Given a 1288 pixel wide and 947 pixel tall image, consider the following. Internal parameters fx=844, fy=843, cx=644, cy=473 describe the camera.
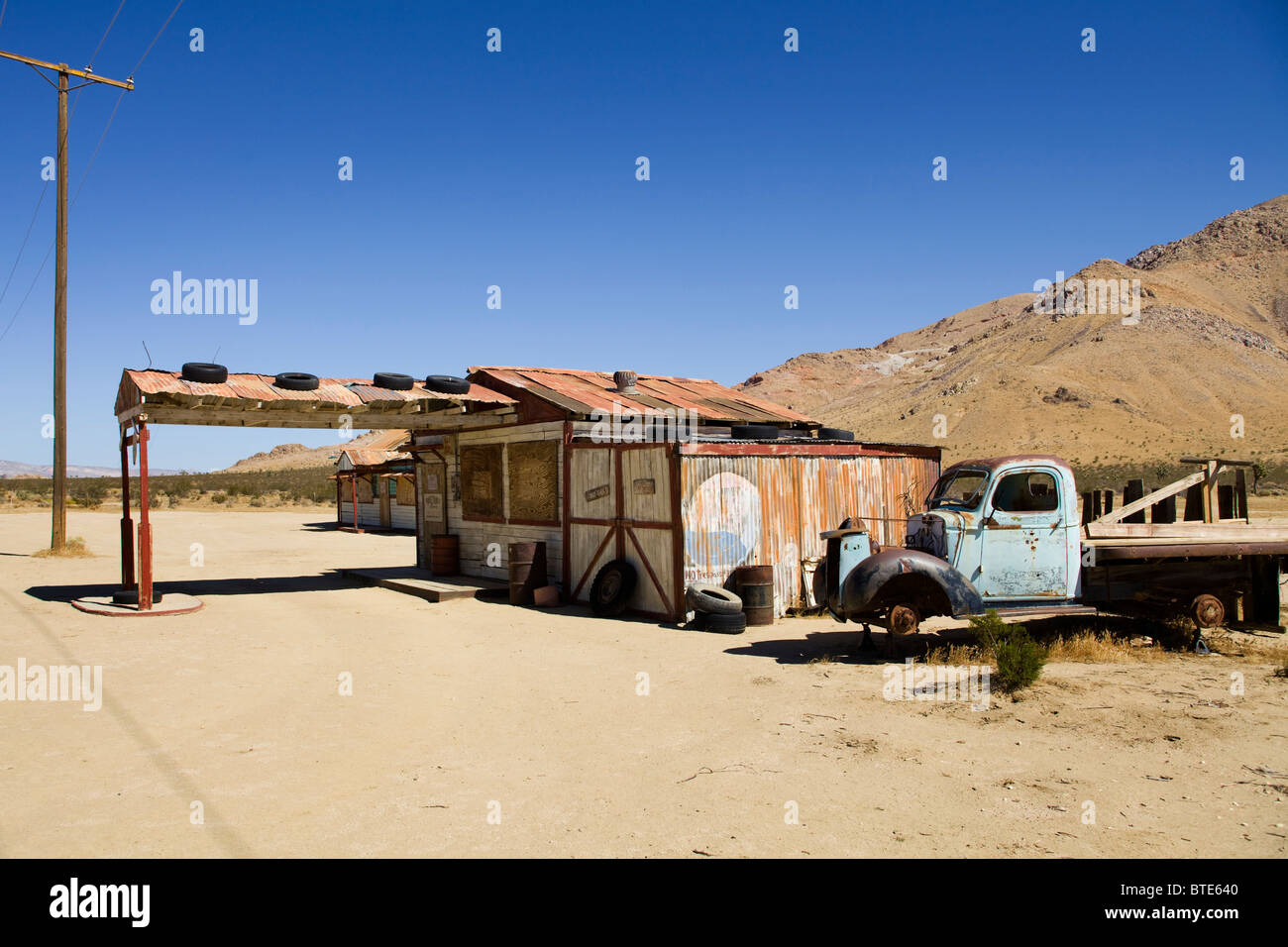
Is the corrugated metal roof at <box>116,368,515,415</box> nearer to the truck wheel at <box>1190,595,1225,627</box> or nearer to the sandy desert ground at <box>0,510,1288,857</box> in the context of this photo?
the sandy desert ground at <box>0,510,1288,857</box>

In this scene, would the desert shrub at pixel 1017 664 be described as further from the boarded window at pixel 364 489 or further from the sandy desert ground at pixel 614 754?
the boarded window at pixel 364 489

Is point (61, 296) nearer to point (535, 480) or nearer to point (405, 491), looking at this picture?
point (405, 491)

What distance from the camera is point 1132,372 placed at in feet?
233

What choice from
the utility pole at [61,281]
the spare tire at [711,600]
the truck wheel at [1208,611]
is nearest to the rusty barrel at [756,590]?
the spare tire at [711,600]

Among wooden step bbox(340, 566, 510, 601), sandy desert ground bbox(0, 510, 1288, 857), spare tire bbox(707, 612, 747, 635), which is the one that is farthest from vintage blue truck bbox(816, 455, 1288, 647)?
wooden step bbox(340, 566, 510, 601)

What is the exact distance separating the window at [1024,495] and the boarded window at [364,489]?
29.9 m

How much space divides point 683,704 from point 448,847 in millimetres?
3640

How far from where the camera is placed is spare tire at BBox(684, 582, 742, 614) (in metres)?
12.0

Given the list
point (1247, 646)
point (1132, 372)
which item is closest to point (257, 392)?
point (1247, 646)

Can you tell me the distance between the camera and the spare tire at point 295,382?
1462 cm

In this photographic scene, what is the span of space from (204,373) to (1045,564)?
12.8 metres

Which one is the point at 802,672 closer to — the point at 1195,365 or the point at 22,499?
the point at 22,499

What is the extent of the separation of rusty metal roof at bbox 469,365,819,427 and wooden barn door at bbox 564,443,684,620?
1262 millimetres

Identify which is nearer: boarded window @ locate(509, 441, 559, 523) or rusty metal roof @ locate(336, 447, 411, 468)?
boarded window @ locate(509, 441, 559, 523)
